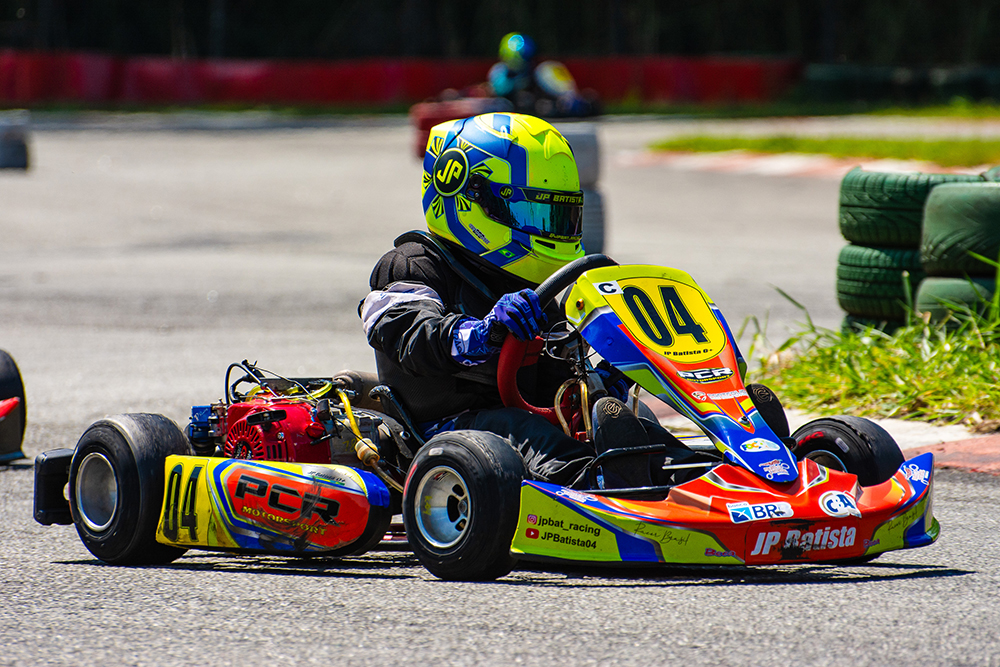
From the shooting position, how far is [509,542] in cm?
367

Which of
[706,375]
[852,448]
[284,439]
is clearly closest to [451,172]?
A: [284,439]

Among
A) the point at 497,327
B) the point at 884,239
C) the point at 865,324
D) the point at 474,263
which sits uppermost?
the point at 474,263

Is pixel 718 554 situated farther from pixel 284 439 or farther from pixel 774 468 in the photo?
pixel 284 439

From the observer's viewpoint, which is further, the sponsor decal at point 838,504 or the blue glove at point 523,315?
the blue glove at point 523,315

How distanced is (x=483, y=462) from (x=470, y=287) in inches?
32.1

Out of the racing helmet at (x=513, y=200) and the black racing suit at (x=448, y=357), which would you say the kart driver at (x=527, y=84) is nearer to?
the racing helmet at (x=513, y=200)

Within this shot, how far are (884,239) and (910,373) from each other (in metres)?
0.99

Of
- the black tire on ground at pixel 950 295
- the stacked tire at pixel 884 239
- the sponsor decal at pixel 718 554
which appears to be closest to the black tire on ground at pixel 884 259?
the stacked tire at pixel 884 239

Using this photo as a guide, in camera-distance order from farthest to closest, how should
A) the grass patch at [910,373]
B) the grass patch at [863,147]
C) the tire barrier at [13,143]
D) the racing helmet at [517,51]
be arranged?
the racing helmet at [517,51]
the tire barrier at [13,143]
the grass patch at [863,147]
the grass patch at [910,373]

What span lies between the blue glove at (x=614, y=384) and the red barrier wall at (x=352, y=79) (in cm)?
2354

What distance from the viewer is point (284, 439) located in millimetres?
4281

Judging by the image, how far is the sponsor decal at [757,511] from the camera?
139 inches

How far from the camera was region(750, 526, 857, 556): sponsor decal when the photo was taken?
11.7 feet

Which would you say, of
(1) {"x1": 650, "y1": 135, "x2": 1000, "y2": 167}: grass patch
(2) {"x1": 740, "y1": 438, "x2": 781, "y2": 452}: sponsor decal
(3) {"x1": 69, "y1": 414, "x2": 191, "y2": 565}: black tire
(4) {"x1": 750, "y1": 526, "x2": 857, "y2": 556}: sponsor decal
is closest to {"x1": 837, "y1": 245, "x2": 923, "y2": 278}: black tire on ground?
(2) {"x1": 740, "y1": 438, "x2": 781, "y2": 452}: sponsor decal
